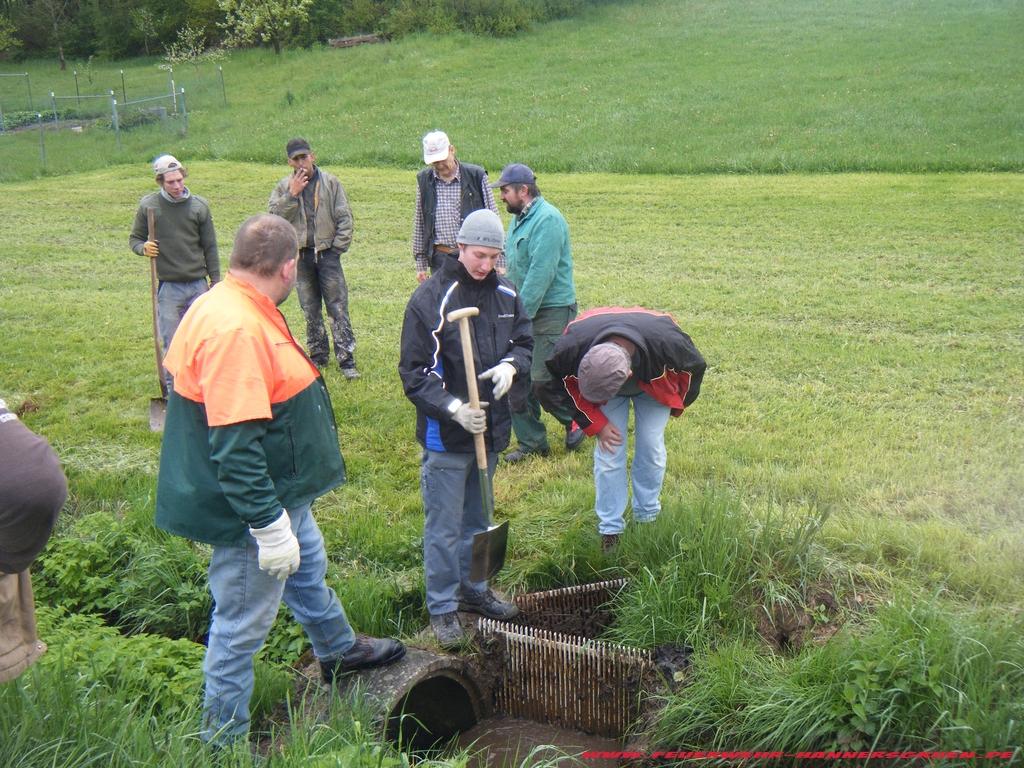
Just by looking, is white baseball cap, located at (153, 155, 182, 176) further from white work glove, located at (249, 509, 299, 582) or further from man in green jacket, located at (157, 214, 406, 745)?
white work glove, located at (249, 509, 299, 582)

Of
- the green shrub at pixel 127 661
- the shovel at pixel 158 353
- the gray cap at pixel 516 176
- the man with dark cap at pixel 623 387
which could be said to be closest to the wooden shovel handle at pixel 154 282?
the shovel at pixel 158 353

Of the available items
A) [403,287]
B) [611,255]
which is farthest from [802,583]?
[611,255]

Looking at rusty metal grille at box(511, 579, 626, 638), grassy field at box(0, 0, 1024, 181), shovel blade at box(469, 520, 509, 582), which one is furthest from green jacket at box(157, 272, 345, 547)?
grassy field at box(0, 0, 1024, 181)

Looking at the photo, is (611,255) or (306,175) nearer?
(306,175)

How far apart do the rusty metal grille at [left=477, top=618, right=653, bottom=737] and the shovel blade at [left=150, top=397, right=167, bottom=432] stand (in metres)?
3.90

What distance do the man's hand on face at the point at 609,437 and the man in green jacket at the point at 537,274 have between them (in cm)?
119

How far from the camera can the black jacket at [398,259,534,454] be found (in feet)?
14.4

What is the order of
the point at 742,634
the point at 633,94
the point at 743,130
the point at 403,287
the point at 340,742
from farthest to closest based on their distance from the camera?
the point at 633,94, the point at 743,130, the point at 403,287, the point at 742,634, the point at 340,742

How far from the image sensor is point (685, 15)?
39.6m

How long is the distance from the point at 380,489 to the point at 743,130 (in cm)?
1812

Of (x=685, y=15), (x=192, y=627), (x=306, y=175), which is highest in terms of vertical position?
(x=685, y=15)

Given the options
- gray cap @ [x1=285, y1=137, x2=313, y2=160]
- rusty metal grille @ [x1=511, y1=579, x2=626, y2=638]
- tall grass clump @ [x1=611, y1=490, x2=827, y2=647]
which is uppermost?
gray cap @ [x1=285, y1=137, x2=313, y2=160]

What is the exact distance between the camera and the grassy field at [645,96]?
20.6m

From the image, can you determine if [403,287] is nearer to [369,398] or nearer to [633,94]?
[369,398]
